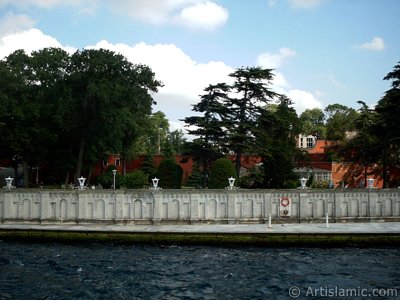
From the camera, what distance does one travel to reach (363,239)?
24.9m

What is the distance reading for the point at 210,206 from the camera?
3000cm

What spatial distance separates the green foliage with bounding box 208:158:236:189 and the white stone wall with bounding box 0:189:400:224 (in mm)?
4831

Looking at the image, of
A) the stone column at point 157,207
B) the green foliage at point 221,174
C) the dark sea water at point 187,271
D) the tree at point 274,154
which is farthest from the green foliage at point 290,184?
the dark sea water at point 187,271

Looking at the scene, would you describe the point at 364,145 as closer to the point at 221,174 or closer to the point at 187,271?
the point at 221,174

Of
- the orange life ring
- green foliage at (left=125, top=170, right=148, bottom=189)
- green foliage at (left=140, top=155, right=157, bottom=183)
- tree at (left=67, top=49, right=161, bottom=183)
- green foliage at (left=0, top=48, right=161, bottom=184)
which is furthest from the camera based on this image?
green foliage at (left=140, top=155, right=157, bottom=183)

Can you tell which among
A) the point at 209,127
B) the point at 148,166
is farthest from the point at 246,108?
the point at 148,166

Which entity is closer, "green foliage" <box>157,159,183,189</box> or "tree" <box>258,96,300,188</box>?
"green foliage" <box>157,159,183,189</box>

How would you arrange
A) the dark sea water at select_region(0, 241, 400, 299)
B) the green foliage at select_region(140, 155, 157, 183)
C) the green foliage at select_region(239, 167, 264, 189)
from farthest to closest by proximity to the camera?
the green foliage at select_region(140, 155, 157, 183), the green foliage at select_region(239, 167, 264, 189), the dark sea water at select_region(0, 241, 400, 299)

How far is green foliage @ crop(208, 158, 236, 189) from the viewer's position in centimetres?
3488

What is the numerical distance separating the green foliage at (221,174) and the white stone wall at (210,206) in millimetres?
4831

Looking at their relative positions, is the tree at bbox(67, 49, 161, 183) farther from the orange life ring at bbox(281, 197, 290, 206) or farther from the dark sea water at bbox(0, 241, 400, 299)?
the dark sea water at bbox(0, 241, 400, 299)

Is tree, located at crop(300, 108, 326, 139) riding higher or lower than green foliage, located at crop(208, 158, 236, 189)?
higher

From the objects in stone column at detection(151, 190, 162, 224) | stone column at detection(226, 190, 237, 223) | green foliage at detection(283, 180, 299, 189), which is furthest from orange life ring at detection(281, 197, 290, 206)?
green foliage at detection(283, 180, 299, 189)

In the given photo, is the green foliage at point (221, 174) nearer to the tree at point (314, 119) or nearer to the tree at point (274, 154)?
the tree at point (274, 154)
